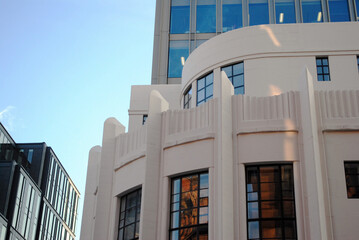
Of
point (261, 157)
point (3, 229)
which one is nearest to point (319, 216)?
point (261, 157)

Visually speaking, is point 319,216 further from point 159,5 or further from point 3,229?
point 3,229

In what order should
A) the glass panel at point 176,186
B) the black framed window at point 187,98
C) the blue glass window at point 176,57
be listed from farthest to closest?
1. the blue glass window at point 176,57
2. the black framed window at point 187,98
3. the glass panel at point 176,186

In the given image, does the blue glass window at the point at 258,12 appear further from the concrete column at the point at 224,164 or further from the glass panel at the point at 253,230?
the glass panel at the point at 253,230

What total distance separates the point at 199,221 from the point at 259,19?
91.9ft

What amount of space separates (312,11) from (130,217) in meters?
28.5

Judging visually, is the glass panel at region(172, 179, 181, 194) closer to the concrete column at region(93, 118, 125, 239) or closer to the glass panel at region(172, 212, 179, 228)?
the glass panel at region(172, 212, 179, 228)

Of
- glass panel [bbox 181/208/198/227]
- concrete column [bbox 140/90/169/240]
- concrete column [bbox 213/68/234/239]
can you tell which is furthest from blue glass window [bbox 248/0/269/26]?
glass panel [bbox 181/208/198/227]

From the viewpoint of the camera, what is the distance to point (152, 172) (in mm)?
21062

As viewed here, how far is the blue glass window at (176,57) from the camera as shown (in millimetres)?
41156

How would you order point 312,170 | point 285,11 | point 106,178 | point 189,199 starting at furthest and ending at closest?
1. point 285,11
2. point 106,178
3. point 189,199
4. point 312,170

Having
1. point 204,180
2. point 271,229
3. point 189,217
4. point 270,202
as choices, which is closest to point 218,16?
point 204,180

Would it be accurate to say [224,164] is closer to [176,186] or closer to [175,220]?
[176,186]

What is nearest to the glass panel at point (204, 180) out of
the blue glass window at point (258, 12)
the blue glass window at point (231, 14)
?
the blue glass window at point (231, 14)

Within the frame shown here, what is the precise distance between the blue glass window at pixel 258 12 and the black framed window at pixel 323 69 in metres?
19.2
